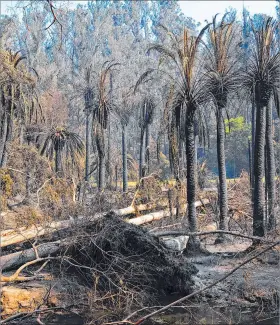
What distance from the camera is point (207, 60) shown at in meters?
14.8

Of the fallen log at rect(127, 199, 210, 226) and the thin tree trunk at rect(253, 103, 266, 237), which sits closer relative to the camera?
the thin tree trunk at rect(253, 103, 266, 237)

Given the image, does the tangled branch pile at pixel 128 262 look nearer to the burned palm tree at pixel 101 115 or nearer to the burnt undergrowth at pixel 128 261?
the burnt undergrowth at pixel 128 261

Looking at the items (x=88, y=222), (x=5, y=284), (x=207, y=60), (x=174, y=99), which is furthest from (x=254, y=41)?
(x=5, y=284)

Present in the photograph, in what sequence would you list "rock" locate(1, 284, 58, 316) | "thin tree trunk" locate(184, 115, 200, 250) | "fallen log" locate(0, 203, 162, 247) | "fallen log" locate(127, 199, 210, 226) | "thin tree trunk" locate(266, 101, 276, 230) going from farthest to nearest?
"fallen log" locate(127, 199, 210, 226), "thin tree trunk" locate(266, 101, 276, 230), "thin tree trunk" locate(184, 115, 200, 250), "fallen log" locate(0, 203, 162, 247), "rock" locate(1, 284, 58, 316)

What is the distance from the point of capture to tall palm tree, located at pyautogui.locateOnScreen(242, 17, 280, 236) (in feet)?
42.8

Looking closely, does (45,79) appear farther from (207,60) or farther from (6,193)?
(207,60)

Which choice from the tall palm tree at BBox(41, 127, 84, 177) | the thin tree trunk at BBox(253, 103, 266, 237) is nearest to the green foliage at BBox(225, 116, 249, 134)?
the tall palm tree at BBox(41, 127, 84, 177)

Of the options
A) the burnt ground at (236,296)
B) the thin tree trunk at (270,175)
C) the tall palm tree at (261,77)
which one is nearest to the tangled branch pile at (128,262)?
the burnt ground at (236,296)

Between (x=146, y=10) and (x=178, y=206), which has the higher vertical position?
(x=146, y=10)

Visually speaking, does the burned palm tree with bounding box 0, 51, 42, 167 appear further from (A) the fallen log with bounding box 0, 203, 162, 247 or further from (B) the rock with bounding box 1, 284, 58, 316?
(B) the rock with bounding box 1, 284, 58, 316

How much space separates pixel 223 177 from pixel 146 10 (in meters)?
41.2

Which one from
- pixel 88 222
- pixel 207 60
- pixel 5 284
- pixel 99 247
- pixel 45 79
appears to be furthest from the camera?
pixel 45 79

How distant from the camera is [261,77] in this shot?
524 inches

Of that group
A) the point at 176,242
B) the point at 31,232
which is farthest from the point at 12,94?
the point at 176,242
